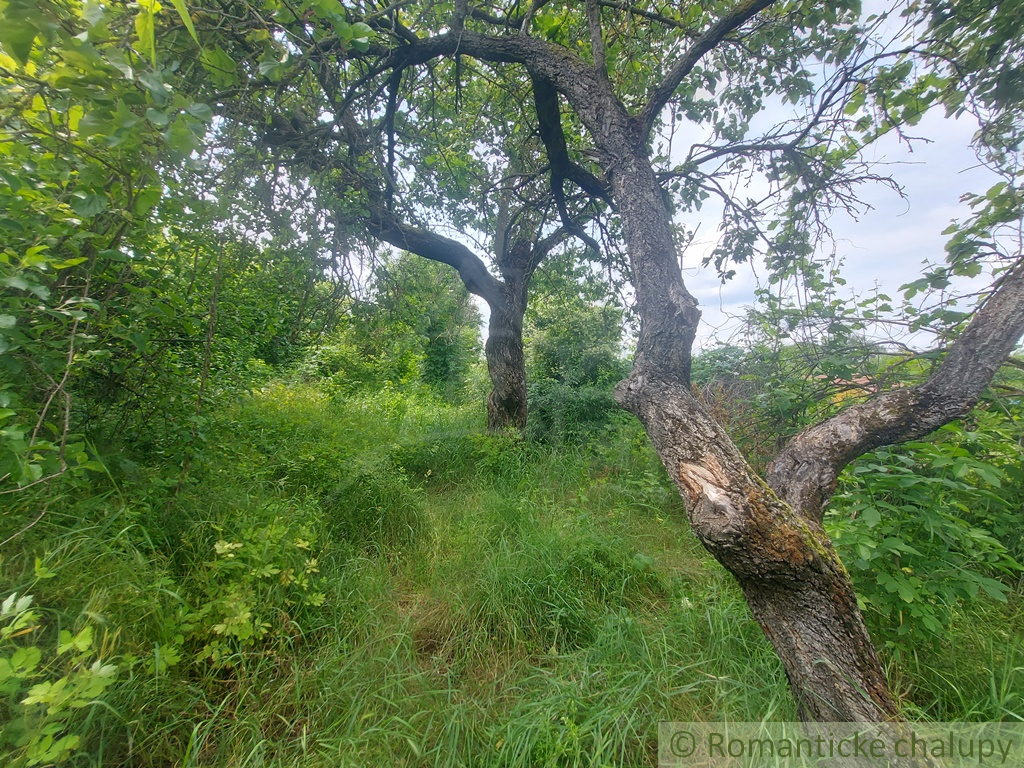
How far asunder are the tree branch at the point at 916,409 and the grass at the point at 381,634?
0.87m

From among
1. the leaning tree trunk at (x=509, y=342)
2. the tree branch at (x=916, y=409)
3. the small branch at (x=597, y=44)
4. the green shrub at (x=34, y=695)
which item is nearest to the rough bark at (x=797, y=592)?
the tree branch at (x=916, y=409)

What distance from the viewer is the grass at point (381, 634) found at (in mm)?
1399

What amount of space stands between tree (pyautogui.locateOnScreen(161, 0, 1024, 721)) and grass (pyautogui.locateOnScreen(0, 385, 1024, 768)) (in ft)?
1.80

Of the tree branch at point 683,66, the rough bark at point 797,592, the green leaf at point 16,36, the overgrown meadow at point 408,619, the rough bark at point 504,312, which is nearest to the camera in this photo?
the green leaf at point 16,36

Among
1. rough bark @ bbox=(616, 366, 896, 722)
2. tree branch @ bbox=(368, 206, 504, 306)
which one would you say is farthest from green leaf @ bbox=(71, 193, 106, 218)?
tree branch @ bbox=(368, 206, 504, 306)

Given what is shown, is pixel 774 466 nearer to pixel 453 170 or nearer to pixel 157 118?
pixel 157 118

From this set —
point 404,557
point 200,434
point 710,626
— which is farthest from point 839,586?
point 200,434

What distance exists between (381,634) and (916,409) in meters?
2.69

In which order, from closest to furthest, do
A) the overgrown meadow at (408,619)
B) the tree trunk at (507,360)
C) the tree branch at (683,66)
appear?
the overgrown meadow at (408,619) < the tree branch at (683,66) < the tree trunk at (507,360)

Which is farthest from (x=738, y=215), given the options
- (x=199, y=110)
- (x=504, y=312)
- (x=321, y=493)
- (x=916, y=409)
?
(x=321, y=493)

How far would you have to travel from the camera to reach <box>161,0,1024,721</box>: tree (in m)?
1.28

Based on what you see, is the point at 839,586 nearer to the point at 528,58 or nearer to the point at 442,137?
the point at 528,58

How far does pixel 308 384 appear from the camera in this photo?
22.6ft

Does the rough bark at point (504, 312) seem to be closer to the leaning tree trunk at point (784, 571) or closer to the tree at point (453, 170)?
the tree at point (453, 170)
